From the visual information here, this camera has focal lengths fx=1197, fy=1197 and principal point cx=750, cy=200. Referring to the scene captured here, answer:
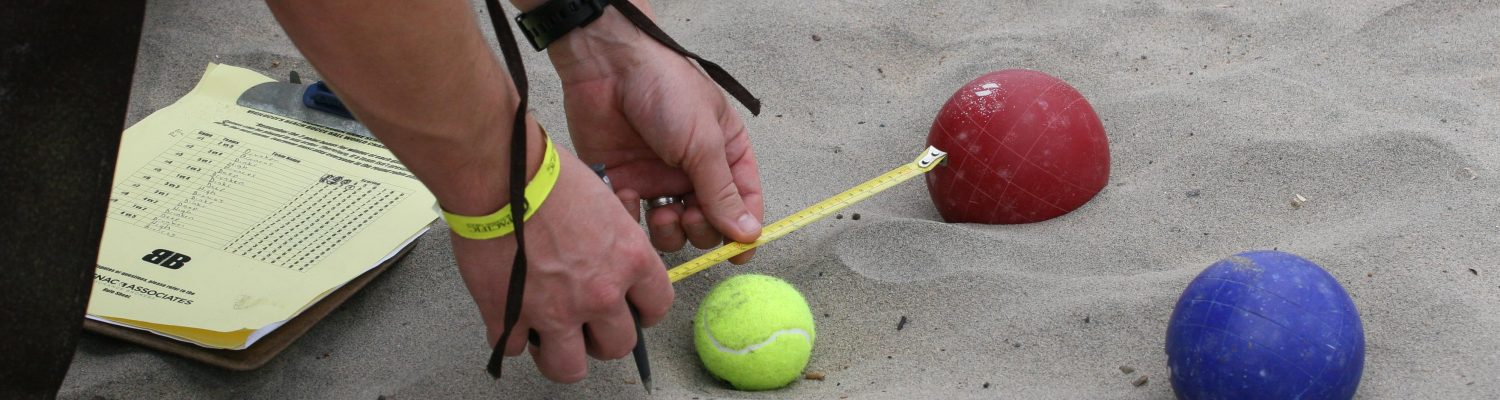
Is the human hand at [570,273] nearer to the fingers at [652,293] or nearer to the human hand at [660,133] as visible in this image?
the fingers at [652,293]

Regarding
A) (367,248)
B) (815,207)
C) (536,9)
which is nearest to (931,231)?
(815,207)

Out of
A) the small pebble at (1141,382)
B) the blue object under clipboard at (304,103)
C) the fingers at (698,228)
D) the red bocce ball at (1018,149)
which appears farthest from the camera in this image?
the blue object under clipboard at (304,103)

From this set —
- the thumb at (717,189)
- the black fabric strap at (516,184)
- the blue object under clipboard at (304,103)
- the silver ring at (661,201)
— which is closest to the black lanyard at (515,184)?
the black fabric strap at (516,184)

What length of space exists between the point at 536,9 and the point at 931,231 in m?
0.88

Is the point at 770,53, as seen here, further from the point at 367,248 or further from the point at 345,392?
Answer: the point at 345,392

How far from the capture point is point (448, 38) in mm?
1482

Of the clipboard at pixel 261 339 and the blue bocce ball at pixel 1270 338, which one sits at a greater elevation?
the blue bocce ball at pixel 1270 338

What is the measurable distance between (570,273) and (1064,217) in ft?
3.80

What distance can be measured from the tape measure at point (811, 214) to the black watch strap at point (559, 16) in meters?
0.49

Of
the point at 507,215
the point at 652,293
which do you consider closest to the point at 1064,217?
the point at 652,293

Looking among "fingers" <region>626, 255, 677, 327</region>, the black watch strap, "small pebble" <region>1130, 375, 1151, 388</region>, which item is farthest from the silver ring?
"small pebble" <region>1130, 375, 1151, 388</region>

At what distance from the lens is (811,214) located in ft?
7.68

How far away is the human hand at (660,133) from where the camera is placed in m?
2.14

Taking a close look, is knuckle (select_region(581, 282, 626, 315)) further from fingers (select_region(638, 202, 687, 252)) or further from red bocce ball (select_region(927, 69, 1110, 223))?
red bocce ball (select_region(927, 69, 1110, 223))
